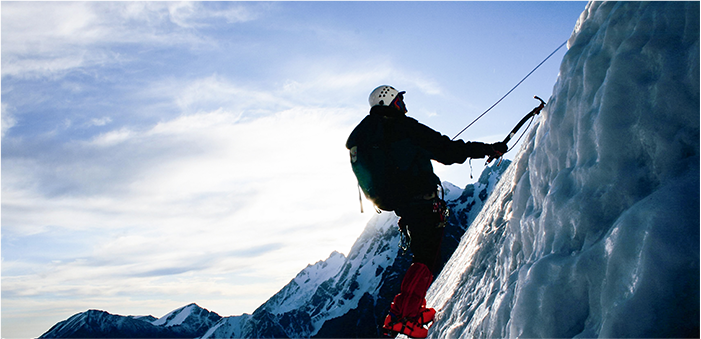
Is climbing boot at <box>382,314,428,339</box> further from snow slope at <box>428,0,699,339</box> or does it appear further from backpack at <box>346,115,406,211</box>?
backpack at <box>346,115,406,211</box>

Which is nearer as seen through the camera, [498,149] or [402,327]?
[402,327]

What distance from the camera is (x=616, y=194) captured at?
2.54 m

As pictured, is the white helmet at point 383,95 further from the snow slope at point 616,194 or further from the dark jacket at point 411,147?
the snow slope at point 616,194

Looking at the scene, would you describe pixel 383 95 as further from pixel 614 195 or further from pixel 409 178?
pixel 614 195

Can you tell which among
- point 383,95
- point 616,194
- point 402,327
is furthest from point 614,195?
point 383,95

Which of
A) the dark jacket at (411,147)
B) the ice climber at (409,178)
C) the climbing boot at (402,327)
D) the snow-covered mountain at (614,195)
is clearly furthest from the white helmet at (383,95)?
the climbing boot at (402,327)

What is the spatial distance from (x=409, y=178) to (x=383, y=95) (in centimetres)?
123

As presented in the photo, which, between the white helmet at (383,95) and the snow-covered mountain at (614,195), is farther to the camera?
the white helmet at (383,95)

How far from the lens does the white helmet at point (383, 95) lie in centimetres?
502

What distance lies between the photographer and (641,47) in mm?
2838

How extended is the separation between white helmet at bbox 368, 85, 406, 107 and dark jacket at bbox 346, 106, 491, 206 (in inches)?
13.9

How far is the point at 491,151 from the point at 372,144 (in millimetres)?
1555

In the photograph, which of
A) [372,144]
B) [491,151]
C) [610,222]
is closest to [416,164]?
[372,144]

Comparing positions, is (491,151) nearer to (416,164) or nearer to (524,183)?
(524,183)
